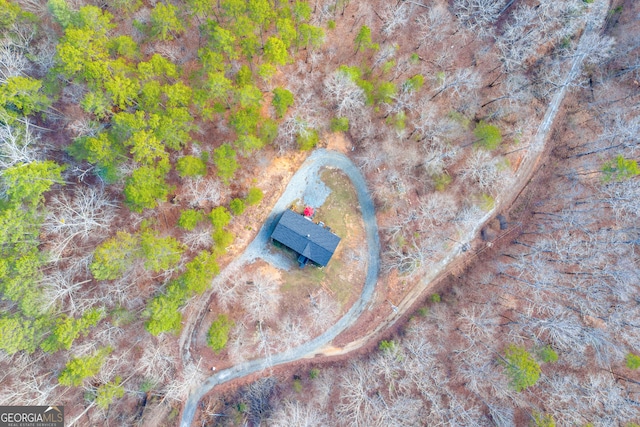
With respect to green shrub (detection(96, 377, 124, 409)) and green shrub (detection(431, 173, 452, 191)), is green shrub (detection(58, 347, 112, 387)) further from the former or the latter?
green shrub (detection(431, 173, 452, 191))

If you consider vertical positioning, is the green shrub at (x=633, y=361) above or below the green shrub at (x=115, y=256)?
above

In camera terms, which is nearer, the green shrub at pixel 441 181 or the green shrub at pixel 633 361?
the green shrub at pixel 633 361

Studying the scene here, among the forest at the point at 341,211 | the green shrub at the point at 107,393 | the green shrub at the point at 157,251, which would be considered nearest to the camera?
the green shrub at the point at 157,251

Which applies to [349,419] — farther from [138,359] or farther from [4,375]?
[4,375]

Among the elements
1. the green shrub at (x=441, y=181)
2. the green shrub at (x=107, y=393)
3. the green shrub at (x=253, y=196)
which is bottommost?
the green shrub at (x=107, y=393)

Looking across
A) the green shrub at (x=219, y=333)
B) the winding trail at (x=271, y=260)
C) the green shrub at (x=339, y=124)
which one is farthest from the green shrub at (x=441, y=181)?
the green shrub at (x=219, y=333)

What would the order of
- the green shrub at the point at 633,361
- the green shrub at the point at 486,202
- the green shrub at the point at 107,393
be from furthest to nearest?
1. the green shrub at the point at 486,202
2. the green shrub at the point at 107,393
3. the green shrub at the point at 633,361

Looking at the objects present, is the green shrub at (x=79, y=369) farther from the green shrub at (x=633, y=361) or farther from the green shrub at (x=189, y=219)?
the green shrub at (x=633, y=361)

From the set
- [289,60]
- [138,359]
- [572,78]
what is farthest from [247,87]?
[572,78]
